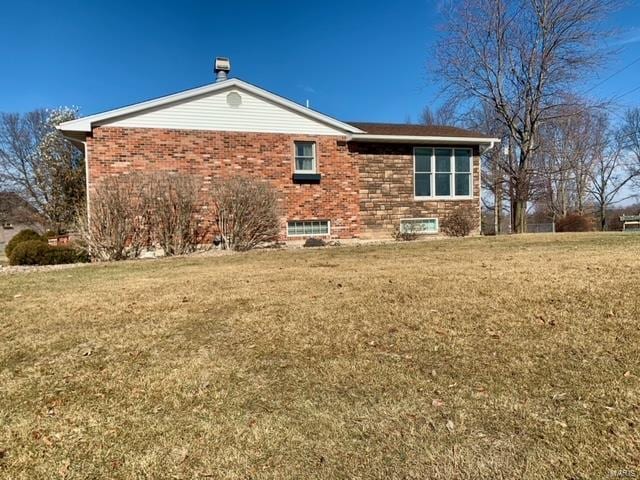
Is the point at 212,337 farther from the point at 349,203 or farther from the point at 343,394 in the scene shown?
the point at 349,203

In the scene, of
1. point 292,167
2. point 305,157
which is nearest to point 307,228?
point 292,167

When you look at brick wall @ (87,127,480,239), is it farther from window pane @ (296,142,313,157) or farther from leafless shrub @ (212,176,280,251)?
leafless shrub @ (212,176,280,251)

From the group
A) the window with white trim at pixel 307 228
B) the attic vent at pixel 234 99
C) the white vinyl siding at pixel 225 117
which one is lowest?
the window with white trim at pixel 307 228

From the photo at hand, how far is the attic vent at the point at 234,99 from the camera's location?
12871mm

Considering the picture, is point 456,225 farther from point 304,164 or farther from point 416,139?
→ point 304,164

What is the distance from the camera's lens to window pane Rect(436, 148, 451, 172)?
14953 millimetres

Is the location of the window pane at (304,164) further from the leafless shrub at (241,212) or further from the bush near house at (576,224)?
the bush near house at (576,224)

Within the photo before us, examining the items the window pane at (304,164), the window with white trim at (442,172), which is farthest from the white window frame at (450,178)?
the window pane at (304,164)

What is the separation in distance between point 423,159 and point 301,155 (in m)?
4.45

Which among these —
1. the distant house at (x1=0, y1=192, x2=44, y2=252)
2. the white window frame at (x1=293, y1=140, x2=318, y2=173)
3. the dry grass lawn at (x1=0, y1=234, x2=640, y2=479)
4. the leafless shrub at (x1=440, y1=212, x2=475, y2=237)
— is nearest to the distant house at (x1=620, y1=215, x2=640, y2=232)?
the leafless shrub at (x1=440, y1=212, x2=475, y2=237)

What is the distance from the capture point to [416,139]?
46.3 feet

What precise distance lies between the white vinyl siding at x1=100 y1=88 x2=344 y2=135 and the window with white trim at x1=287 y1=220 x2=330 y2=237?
2.98 metres

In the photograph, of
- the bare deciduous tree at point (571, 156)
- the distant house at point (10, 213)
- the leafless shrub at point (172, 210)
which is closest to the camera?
the leafless shrub at point (172, 210)

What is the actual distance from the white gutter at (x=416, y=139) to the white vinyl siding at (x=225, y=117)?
0.89 metres
